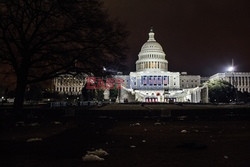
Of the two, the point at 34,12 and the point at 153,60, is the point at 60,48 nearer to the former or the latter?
the point at 34,12

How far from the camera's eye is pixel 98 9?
87.1 ft

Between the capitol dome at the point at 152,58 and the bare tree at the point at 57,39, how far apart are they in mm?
162915

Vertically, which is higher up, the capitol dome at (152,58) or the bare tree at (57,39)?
the capitol dome at (152,58)

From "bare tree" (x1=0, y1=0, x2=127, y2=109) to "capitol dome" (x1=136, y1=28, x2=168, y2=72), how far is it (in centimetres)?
16292

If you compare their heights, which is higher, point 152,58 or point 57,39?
point 152,58

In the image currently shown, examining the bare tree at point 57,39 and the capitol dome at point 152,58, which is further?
the capitol dome at point 152,58

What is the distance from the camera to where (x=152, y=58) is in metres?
190

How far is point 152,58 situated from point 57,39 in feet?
538

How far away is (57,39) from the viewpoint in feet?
90.7

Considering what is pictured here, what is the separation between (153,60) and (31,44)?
164 m

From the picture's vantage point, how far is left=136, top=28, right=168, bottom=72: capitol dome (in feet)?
627

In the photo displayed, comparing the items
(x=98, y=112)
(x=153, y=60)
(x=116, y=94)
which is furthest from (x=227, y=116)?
(x=153, y=60)

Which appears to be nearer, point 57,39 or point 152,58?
point 57,39

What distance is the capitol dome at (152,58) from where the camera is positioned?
191m
